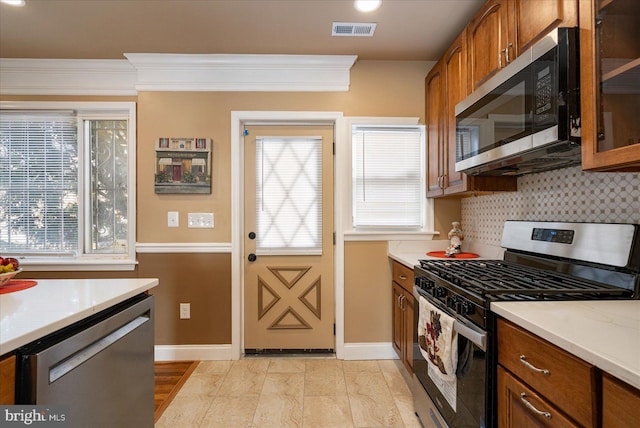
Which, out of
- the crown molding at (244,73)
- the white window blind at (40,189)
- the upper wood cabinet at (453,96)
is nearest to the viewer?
the upper wood cabinet at (453,96)

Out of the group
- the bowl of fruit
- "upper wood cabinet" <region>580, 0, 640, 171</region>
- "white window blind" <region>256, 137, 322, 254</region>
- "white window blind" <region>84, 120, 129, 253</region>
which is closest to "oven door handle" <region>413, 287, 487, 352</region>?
"upper wood cabinet" <region>580, 0, 640, 171</region>

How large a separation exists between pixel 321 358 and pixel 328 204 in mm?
1305

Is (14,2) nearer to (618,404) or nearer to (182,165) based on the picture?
(182,165)

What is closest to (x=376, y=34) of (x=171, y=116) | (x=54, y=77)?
(x=171, y=116)

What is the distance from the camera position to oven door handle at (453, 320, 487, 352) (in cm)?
117

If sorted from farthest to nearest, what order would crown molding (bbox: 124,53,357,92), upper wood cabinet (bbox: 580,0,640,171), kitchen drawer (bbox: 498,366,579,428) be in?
crown molding (bbox: 124,53,357,92), upper wood cabinet (bbox: 580,0,640,171), kitchen drawer (bbox: 498,366,579,428)

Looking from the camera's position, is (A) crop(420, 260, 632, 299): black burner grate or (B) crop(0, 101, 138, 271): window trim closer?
(A) crop(420, 260, 632, 299): black burner grate

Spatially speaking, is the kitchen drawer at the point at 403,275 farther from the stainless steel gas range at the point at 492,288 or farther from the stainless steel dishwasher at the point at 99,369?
the stainless steel dishwasher at the point at 99,369

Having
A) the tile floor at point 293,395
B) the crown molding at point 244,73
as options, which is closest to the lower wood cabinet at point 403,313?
the tile floor at point 293,395

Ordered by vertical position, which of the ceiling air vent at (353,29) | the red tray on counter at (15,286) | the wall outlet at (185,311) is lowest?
the wall outlet at (185,311)

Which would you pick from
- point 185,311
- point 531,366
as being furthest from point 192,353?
point 531,366

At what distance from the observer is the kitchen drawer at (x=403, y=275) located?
2170 millimetres

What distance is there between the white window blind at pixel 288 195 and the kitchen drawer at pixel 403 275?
653mm

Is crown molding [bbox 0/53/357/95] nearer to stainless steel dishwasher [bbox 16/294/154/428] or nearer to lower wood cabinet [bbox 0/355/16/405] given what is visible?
stainless steel dishwasher [bbox 16/294/154/428]
